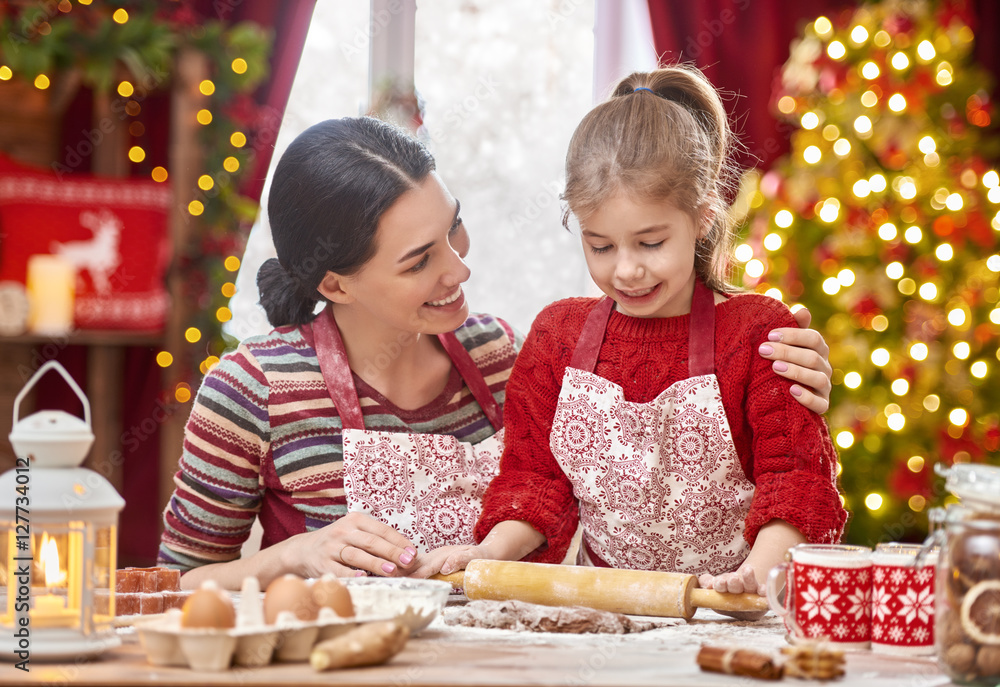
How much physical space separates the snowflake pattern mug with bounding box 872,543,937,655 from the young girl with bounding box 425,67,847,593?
1.05 ft

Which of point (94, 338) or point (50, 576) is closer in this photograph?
point (50, 576)

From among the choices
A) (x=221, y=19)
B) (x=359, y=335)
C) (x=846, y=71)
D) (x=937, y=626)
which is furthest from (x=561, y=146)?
(x=937, y=626)

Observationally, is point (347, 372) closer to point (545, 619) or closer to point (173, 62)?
point (545, 619)

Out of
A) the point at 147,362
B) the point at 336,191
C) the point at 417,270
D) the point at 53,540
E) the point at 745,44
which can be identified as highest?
the point at 745,44

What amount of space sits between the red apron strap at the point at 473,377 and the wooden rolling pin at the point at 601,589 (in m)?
0.56

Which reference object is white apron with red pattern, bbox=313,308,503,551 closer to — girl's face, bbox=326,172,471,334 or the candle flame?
girl's face, bbox=326,172,471,334

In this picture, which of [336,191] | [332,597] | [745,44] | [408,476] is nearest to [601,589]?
[332,597]

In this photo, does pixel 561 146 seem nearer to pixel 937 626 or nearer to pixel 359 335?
pixel 359 335

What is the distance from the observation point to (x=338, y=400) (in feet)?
5.52

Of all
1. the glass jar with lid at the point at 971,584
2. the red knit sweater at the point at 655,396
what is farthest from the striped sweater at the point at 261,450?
the glass jar with lid at the point at 971,584

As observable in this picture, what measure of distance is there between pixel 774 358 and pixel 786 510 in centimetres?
22

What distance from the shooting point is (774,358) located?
55.2 inches

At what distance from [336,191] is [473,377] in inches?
15.7

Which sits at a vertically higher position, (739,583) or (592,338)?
(592,338)
